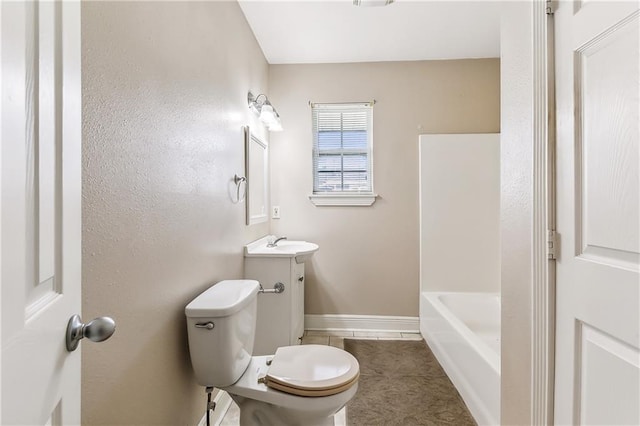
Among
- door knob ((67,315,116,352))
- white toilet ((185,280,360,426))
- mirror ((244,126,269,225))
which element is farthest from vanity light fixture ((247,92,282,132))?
door knob ((67,315,116,352))

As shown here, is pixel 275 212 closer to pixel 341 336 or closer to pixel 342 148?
pixel 342 148

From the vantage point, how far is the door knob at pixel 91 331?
54cm

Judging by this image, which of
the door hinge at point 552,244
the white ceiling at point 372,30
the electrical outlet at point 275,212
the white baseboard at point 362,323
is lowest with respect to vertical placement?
the white baseboard at point 362,323

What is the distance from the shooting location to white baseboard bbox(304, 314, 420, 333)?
9.09ft

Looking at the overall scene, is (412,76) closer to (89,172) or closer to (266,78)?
(266,78)

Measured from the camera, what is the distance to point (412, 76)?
2.77 metres

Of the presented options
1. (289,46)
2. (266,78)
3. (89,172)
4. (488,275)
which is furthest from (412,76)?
Result: (89,172)

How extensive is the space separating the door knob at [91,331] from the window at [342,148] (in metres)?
2.32

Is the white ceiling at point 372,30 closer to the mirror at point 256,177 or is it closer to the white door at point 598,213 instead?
the mirror at point 256,177

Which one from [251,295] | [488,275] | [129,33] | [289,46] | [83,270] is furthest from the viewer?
[488,275]

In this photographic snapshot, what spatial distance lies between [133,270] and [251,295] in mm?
558

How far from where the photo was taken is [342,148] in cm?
284

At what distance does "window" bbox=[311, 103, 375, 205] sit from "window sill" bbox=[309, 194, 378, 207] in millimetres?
63

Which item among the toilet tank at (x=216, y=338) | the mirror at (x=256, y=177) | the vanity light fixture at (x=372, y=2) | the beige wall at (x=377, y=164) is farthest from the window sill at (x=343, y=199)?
the toilet tank at (x=216, y=338)
